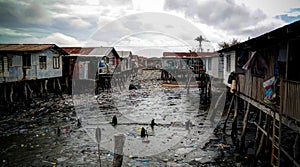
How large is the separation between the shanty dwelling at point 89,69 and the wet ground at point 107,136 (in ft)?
28.4

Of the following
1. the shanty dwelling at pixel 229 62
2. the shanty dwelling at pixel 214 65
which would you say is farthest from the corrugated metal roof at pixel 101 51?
the shanty dwelling at pixel 229 62

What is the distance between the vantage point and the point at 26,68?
58.3 feet

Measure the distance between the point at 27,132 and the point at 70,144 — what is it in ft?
8.45

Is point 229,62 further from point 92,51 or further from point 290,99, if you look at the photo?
point 92,51

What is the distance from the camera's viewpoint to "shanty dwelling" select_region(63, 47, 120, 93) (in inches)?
966

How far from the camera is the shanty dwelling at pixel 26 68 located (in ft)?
53.3

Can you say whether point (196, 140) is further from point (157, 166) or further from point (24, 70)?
point (24, 70)

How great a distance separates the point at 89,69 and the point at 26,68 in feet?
31.0

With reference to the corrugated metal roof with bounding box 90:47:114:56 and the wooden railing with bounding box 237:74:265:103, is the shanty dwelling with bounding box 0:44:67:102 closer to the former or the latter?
the corrugated metal roof with bounding box 90:47:114:56

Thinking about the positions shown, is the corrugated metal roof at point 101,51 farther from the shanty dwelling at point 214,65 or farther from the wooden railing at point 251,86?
the wooden railing at point 251,86

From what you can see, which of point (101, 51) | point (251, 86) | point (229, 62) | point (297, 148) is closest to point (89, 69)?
point (101, 51)

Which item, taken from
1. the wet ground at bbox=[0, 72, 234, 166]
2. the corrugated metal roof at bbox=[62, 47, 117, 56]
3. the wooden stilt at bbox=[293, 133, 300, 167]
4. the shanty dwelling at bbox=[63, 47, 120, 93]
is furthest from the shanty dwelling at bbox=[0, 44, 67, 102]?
the wooden stilt at bbox=[293, 133, 300, 167]

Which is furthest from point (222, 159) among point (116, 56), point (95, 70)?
point (116, 56)

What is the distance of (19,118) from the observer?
41.1 ft
